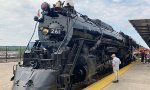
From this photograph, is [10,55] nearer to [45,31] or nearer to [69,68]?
[45,31]

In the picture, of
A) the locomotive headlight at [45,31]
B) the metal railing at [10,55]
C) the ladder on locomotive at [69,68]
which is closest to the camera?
the ladder on locomotive at [69,68]

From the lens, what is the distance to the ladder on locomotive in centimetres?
826

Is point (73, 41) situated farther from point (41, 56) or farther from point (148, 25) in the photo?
point (148, 25)

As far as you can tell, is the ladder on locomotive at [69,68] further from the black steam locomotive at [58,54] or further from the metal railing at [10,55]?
the metal railing at [10,55]

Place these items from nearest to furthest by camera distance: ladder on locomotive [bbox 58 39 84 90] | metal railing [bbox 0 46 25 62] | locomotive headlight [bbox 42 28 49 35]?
ladder on locomotive [bbox 58 39 84 90]
locomotive headlight [bbox 42 28 49 35]
metal railing [bbox 0 46 25 62]

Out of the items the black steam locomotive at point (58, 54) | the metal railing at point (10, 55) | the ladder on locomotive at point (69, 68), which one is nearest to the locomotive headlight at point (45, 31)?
the black steam locomotive at point (58, 54)

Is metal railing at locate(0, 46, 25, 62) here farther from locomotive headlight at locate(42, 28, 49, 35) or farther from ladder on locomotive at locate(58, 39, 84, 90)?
ladder on locomotive at locate(58, 39, 84, 90)

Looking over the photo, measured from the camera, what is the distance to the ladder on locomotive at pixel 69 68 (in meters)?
8.26

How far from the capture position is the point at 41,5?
10.0 meters

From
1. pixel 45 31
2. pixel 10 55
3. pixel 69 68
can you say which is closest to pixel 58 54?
pixel 69 68

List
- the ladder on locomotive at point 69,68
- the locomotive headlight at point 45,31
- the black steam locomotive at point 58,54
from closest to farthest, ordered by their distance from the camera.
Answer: the black steam locomotive at point 58,54
the ladder on locomotive at point 69,68
the locomotive headlight at point 45,31

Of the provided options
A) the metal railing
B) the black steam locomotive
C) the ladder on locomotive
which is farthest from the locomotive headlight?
the metal railing

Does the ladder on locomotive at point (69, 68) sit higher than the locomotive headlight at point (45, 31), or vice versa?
the locomotive headlight at point (45, 31)

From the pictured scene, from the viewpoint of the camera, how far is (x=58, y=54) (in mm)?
8609
